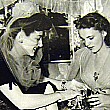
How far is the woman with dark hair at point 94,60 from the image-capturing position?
8.25ft

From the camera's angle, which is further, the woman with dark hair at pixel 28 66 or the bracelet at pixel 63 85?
the bracelet at pixel 63 85

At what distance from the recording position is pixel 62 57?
8.50ft

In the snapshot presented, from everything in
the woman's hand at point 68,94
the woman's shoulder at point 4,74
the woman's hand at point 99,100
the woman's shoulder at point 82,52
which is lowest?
the woman's hand at point 99,100

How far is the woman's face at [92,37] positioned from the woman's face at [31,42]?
0.78 feet

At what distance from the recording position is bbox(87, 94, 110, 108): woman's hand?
2.52m

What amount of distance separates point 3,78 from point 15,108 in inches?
7.2

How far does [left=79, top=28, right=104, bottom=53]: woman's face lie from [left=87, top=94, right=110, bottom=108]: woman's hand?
0.27 metres

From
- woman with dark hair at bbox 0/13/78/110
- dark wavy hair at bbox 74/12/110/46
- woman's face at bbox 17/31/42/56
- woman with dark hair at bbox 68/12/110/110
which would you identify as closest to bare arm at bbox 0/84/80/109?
woman with dark hair at bbox 0/13/78/110

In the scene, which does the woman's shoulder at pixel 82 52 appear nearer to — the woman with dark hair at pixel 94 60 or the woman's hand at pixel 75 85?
the woman with dark hair at pixel 94 60

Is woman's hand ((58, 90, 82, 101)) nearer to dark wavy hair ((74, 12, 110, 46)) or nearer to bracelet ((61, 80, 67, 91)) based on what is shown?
bracelet ((61, 80, 67, 91))

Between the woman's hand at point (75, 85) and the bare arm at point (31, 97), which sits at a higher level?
the woman's hand at point (75, 85)

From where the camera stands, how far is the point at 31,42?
2.48 meters

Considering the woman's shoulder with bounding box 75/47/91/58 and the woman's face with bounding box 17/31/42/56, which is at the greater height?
the woman's face with bounding box 17/31/42/56

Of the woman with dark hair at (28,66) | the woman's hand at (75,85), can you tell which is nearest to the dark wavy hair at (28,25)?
the woman with dark hair at (28,66)
